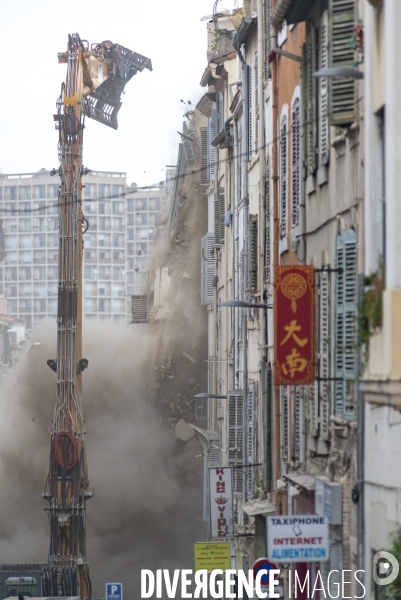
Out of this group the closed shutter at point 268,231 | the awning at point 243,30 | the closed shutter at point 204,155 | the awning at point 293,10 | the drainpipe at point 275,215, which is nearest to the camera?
the awning at point 293,10

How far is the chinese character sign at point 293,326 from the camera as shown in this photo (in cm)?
1450

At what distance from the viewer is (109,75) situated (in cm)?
4150

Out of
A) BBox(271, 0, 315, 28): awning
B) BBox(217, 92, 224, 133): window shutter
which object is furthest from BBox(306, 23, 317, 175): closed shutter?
BBox(217, 92, 224, 133): window shutter

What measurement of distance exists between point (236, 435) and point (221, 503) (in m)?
3.26

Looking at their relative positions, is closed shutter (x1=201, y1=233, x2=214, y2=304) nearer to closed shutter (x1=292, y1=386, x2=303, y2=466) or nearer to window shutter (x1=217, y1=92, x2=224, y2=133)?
window shutter (x1=217, y1=92, x2=224, y2=133)

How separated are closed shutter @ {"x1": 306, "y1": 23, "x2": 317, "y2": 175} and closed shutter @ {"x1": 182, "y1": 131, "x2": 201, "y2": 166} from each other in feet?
98.0

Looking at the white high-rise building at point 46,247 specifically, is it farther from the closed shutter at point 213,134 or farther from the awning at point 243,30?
the awning at point 243,30

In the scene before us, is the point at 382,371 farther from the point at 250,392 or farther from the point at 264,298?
the point at 250,392

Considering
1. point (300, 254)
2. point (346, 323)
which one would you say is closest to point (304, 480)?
point (300, 254)

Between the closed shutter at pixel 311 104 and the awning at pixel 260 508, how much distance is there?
706 centimetres

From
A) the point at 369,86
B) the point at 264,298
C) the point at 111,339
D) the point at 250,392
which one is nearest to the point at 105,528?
the point at 111,339

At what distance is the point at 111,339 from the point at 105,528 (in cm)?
855

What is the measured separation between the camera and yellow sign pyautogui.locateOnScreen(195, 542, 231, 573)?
82.6ft

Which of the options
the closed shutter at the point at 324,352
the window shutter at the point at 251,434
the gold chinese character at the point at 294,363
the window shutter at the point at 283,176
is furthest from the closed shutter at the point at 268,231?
the gold chinese character at the point at 294,363
